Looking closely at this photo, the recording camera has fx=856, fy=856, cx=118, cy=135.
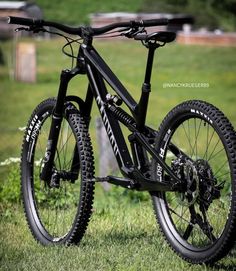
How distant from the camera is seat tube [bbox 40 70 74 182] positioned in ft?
20.2

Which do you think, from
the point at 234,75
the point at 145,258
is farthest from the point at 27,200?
the point at 234,75

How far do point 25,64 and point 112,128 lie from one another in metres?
32.3

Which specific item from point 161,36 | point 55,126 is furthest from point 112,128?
point 161,36

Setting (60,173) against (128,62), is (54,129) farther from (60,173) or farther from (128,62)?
(128,62)

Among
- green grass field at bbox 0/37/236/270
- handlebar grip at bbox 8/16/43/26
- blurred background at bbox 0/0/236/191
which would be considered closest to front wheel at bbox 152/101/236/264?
green grass field at bbox 0/37/236/270

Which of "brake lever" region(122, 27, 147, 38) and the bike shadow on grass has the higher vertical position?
"brake lever" region(122, 27, 147, 38)

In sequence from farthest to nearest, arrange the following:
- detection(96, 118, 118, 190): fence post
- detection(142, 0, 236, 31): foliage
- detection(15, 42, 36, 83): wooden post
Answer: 1. detection(142, 0, 236, 31): foliage
2. detection(15, 42, 36, 83): wooden post
3. detection(96, 118, 118, 190): fence post

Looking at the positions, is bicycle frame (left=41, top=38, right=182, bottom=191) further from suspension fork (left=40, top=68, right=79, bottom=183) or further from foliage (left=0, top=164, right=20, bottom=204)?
foliage (left=0, top=164, right=20, bottom=204)

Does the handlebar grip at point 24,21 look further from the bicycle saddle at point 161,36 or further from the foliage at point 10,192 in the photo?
the foliage at point 10,192

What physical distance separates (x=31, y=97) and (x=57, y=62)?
48.0ft

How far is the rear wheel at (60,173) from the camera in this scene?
5.80 meters

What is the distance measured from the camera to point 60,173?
6.28 m

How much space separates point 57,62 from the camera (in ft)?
148

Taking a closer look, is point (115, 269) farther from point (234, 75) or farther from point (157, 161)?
point (234, 75)
